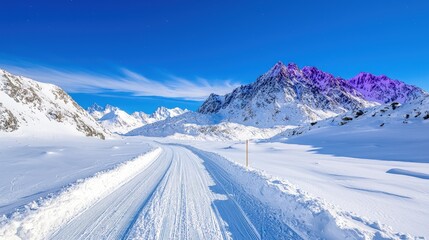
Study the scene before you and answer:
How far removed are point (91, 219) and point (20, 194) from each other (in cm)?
446

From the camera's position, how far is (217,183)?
38.2 ft

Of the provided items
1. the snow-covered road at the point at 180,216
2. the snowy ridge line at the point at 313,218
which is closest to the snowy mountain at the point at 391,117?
the snowy ridge line at the point at 313,218

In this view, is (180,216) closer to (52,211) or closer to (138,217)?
(138,217)

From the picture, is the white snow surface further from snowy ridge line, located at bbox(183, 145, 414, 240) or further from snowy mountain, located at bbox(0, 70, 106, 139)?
snowy mountain, located at bbox(0, 70, 106, 139)

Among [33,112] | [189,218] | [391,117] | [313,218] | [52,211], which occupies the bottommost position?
[189,218]

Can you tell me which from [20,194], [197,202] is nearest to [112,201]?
[197,202]

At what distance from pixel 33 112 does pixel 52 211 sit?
76782 millimetres

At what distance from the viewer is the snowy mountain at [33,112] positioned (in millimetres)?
59188

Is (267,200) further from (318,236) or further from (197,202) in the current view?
(318,236)

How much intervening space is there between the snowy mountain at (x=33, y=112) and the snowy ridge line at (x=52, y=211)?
5858 cm

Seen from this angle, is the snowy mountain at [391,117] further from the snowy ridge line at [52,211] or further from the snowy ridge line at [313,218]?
the snowy ridge line at [52,211]

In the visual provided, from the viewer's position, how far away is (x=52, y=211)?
6.53 metres

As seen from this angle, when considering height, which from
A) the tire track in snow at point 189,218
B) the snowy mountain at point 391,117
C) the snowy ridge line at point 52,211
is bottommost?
the tire track in snow at point 189,218

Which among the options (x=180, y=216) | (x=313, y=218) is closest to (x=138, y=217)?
(x=180, y=216)
